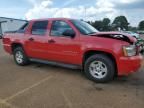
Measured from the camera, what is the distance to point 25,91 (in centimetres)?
486

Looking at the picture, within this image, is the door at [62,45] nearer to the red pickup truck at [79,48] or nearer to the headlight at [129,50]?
the red pickup truck at [79,48]

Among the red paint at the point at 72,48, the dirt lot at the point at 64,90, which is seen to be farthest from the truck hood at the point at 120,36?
the dirt lot at the point at 64,90

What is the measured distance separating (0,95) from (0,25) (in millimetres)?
34908

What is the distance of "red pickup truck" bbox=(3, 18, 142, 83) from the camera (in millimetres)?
5184

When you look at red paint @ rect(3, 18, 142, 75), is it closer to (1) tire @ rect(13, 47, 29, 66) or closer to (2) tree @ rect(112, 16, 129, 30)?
(1) tire @ rect(13, 47, 29, 66)

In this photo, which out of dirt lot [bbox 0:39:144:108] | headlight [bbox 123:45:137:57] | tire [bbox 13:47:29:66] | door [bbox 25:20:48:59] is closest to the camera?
dirt lot [bbox 0:39:144:108]

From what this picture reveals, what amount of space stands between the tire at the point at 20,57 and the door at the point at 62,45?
57.1 inches

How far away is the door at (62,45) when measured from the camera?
5.84 m

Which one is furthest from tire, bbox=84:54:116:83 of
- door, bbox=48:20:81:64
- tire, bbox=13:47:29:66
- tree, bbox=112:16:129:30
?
tree, bbox=112:16:129:30

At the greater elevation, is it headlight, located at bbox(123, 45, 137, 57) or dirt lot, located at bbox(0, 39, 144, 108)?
headlight, located at bbox(123, 45, 137, 57)

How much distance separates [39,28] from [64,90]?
111 inches

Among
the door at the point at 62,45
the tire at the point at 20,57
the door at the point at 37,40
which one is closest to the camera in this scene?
the door at the point at 62,45

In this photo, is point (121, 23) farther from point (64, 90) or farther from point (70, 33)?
point (64, 90)

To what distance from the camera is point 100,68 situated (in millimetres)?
5523
